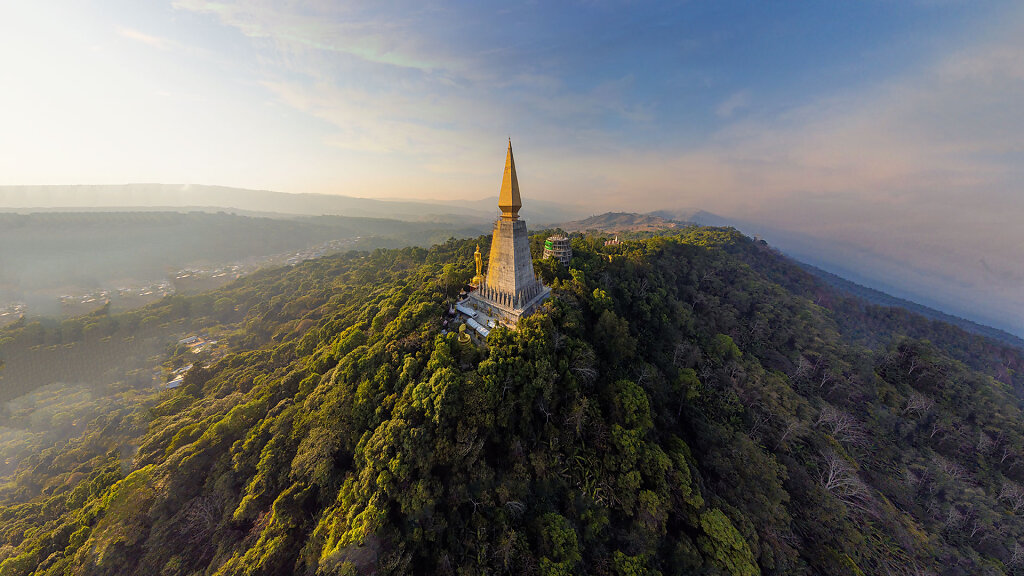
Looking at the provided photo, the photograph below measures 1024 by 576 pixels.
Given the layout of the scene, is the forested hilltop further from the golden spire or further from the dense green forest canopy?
the dense green forest canopy

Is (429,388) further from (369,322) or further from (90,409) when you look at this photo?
(90,409)

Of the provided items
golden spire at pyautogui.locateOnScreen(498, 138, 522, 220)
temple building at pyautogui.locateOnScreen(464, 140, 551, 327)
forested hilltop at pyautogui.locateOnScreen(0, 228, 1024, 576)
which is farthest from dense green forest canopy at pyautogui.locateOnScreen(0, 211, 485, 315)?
golden spire at pyautogui.locateOnScreen(498, 138, 522, 220)

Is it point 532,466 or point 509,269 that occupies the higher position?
point 509,269

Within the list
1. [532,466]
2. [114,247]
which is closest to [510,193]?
[532,466]

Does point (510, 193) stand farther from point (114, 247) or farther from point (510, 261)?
point (114, 247)

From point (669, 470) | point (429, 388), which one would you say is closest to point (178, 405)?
point (429, 388)

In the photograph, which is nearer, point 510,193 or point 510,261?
point 510,193

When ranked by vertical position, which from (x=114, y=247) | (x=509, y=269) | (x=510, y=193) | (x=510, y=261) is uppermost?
(x=510, y=193)
